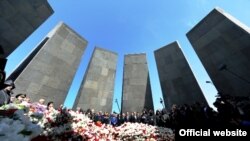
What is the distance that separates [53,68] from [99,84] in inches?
165

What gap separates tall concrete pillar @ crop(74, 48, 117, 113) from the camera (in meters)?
18.2

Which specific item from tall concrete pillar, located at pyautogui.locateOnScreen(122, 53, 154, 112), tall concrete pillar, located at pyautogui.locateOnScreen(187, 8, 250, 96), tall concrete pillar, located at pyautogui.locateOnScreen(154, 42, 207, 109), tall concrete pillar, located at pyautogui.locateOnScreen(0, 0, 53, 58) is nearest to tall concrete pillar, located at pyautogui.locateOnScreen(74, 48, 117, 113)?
tall concrete pillar, located at pyautogui.locateOnScreen(122, 53, 154, 112)

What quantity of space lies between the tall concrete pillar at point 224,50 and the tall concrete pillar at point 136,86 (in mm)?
5099

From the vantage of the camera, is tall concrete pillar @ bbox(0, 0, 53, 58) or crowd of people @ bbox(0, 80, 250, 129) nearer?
crowd of people @ bbox(0, 80, 250, 129)

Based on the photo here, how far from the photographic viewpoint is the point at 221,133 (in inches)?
224

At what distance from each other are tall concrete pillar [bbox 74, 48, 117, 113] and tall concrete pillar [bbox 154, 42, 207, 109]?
460 centimetres

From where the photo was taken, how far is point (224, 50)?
17000mm

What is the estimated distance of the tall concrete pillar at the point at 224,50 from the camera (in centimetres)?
1562

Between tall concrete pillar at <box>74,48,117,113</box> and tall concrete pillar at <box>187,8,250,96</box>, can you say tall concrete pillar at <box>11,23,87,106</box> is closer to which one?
tall concrete pillar at <box>74,48,117,113</box>

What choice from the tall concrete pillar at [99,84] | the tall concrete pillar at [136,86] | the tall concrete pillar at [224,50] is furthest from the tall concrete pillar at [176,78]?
the tall concrete pillar at [99,84]

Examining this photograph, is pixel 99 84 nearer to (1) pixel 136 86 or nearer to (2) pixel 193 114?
(1) pixel 136 86

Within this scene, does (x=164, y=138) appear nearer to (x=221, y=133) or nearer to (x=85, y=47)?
(x=221, y=133)

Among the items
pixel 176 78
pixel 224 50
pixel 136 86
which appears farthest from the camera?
pixel 136 86

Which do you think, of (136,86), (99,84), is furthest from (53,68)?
(136,86)
